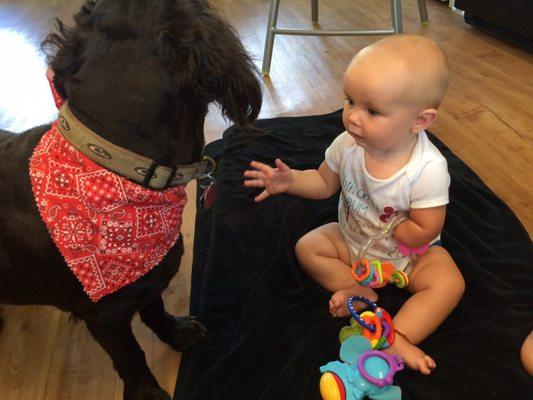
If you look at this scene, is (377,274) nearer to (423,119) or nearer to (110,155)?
(423,119)

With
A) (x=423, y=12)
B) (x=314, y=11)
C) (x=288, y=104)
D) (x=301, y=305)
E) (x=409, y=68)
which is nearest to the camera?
(x=409, y=68)

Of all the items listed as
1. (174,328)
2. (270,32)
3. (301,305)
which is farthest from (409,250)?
(270,32)

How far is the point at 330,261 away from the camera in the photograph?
3.76 ft

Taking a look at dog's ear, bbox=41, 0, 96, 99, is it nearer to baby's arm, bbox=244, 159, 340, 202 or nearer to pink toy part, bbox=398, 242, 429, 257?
baby's arm, bbox=244, 159, 340, 202

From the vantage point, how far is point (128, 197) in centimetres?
78

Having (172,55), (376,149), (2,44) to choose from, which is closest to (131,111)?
(172,55)

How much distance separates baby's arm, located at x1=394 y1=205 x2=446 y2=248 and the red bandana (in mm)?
510

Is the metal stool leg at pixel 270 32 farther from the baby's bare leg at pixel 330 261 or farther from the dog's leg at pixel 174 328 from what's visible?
the dog's leg at pixel 174 328

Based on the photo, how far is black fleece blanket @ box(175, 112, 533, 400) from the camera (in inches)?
38.4

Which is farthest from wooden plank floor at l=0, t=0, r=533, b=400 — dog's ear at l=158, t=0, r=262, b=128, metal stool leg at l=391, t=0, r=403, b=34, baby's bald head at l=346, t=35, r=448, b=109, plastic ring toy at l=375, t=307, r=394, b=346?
plastic ring toy at l=375, t=307, r=394, b=346

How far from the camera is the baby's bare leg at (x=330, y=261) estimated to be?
3.61 ft

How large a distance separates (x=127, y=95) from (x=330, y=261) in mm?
639

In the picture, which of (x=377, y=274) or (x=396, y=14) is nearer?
(x=377, y=274)

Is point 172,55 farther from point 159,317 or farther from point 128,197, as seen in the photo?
point 159,317
